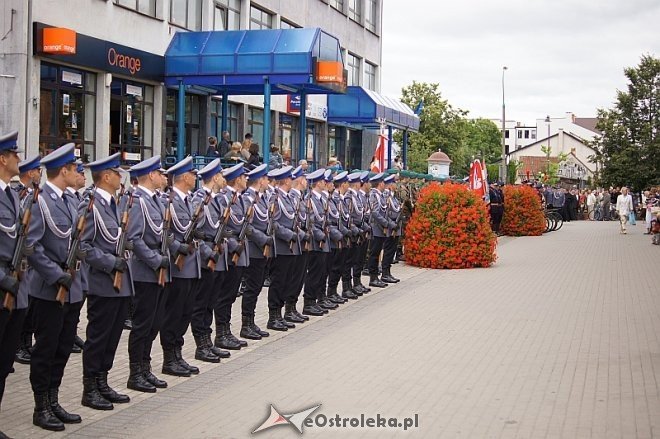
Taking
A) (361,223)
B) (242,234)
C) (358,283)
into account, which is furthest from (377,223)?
(242,234)

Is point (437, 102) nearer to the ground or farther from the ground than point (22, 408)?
farther from the ground

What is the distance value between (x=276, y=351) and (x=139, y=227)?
9.48ft

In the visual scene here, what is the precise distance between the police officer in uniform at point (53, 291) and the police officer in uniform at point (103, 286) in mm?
293

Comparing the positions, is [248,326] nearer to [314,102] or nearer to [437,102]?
[314,102]

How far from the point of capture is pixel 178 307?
8.59 m

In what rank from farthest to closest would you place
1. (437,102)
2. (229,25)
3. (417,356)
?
1. (437,102)
2. (229,25)
3. (417,356)

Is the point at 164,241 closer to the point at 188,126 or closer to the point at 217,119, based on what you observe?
the point at 188,126

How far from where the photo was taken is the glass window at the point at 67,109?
67.1 ft

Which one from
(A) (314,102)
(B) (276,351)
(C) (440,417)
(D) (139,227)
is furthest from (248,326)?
(A) (314,102)

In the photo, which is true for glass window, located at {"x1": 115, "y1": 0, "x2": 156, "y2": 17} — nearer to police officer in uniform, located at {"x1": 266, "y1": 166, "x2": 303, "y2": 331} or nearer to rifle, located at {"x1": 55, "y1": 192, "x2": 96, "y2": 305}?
police officer in uniform, located at {"x1": 266, "y1": 166, "x2": 303, "y2": 331}

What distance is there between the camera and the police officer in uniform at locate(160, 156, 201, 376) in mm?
8578

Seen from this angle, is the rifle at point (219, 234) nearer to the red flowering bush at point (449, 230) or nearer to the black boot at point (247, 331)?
the black boot at point (247, 331)

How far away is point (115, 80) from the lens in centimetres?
2331

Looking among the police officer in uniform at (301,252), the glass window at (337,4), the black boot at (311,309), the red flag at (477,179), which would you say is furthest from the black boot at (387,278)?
the glass window at (337,4)
